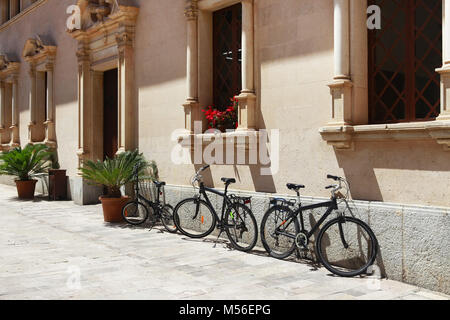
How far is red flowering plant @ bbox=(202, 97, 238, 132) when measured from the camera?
27.8ft

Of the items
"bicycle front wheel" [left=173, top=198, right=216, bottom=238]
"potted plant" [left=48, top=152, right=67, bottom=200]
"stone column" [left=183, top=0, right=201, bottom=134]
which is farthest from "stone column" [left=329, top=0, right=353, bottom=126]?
"potted plant" [left=48, top=152, right=67, bottom=200]

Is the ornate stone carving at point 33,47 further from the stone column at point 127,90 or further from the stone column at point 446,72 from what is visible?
the stone column at point 446,72

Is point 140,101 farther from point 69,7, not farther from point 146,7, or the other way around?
point 69,7

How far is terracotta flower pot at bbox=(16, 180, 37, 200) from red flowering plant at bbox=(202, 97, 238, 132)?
787 centimetres

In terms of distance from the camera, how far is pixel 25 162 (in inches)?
560

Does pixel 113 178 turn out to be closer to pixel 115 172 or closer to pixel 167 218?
pixel 115 172

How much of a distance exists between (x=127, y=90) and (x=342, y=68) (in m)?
6.12

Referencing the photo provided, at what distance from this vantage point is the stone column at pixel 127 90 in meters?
11.1

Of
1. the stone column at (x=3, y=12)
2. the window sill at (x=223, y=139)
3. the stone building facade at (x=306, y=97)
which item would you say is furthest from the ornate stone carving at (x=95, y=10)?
the stone column at (x=3, y=12)

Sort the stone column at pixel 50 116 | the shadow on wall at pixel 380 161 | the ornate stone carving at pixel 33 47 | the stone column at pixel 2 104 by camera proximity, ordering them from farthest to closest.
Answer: the stone column at pixel 2 104
the ornate stone carving at pixel 33 47
the stone column at pixel 50 116
the shadow on wall at pixel 380 161

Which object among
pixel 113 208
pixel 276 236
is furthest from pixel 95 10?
pixel 276 236

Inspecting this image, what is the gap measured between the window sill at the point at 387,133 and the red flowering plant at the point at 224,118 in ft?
7.44

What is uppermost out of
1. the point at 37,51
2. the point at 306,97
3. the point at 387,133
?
the point at 37,51
